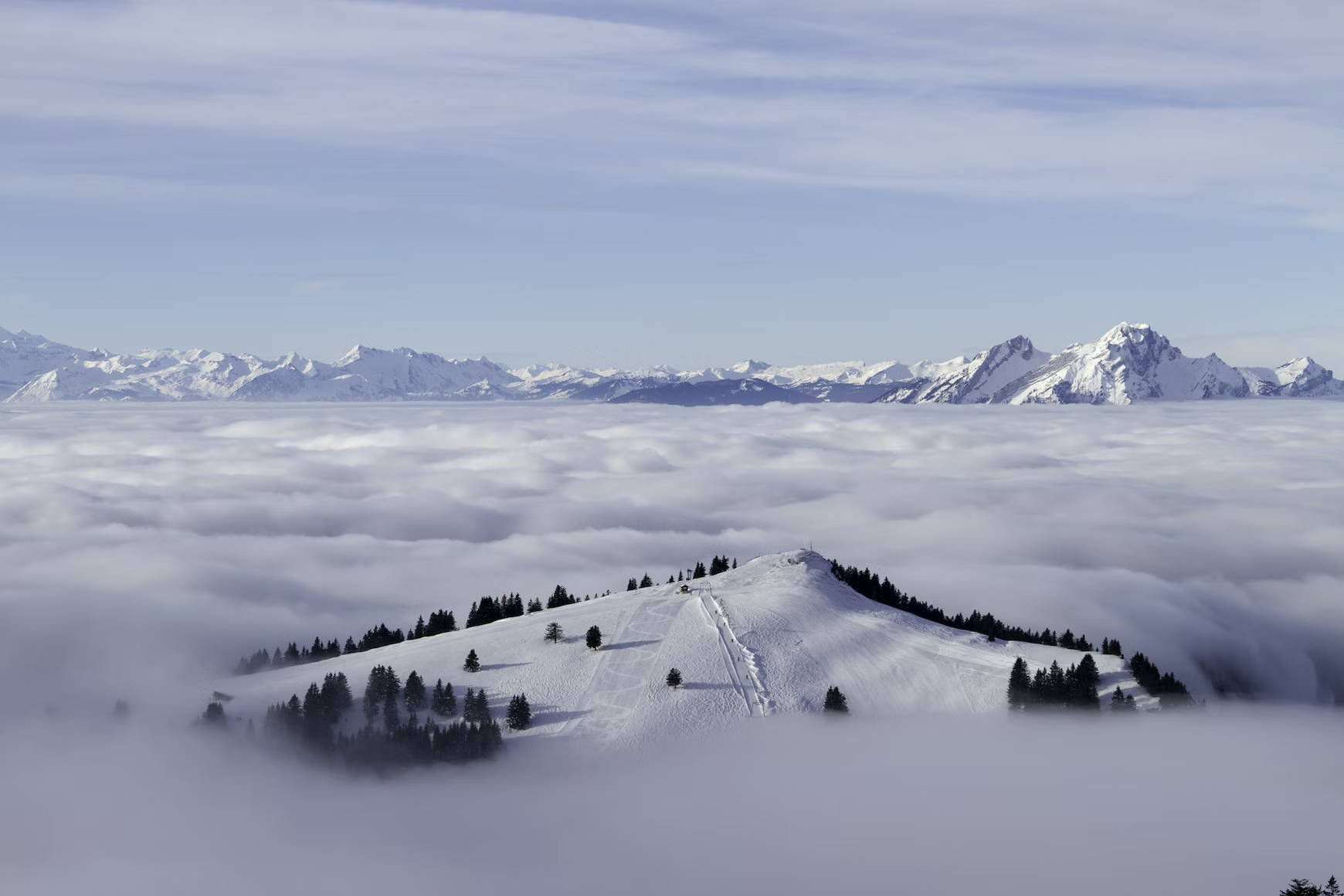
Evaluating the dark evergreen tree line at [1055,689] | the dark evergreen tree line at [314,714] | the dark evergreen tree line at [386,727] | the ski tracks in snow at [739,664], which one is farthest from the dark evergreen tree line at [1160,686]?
the dark evergreen tree line at [314,714]

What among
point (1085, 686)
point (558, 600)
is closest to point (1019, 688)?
point (1085, 686)

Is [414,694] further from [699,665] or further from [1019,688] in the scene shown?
[1019,688]

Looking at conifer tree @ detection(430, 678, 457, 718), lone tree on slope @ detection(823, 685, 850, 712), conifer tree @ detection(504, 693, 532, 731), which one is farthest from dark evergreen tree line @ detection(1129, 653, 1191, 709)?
conifer tree @ detection(430, 678, 457, 718)

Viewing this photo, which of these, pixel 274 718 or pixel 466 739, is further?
pixel 274 718

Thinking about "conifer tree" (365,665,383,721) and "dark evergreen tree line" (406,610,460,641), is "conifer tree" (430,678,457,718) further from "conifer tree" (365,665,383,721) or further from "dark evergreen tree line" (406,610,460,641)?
"dark evergreen tree line" (406,610,460,641)

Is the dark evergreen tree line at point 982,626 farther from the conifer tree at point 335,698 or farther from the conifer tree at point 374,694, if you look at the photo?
the conifer tree at point 335,698

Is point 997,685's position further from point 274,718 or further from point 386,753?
point 274,718

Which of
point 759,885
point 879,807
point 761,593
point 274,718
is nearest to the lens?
point 759,885

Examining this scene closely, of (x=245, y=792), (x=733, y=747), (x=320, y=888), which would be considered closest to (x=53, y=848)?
(x=245, y=792)
